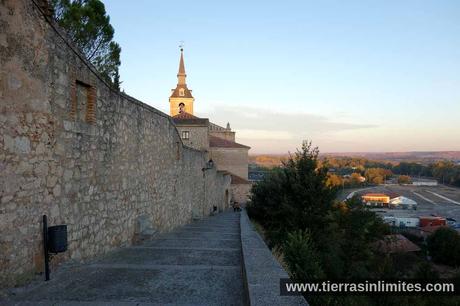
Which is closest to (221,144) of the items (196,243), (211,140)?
(211,140)

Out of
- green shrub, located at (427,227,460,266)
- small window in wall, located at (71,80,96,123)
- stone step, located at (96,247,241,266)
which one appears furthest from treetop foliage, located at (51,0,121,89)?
green shrub, located at (427,227,460,266)

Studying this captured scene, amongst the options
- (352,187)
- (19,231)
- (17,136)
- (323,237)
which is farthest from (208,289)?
(352,187)

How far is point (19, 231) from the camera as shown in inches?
169

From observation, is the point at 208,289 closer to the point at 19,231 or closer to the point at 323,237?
the point at 19,231

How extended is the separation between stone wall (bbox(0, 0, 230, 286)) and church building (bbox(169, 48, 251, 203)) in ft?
70.9

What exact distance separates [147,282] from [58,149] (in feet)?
6.77

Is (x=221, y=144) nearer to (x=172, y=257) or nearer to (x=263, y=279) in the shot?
(x=172, y=257)

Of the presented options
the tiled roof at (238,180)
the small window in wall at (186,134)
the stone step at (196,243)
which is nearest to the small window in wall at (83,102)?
the stone step at (196,243)

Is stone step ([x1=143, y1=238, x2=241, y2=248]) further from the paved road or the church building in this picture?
the church building

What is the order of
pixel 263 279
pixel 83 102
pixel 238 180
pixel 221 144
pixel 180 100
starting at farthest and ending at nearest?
pixel 180 100
pixel 221 144
pixel 238 180
pixel 83 102
pixel 263 279

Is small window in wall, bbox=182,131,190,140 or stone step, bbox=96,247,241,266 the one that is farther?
small window in wall, bbox=182,131,190,140

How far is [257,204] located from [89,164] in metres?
16.5

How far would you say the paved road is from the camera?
412 centimetres

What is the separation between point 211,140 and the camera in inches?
1959
